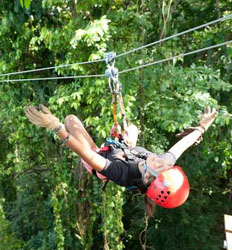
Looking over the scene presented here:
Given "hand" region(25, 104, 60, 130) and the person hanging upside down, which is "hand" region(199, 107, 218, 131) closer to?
the person hanging upside down

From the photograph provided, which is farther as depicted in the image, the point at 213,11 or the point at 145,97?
the point at 213,11

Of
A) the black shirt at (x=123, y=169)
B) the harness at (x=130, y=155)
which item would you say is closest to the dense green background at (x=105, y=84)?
the harness at (x=130, y=155)

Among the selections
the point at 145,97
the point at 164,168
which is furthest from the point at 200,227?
the point at 164,168

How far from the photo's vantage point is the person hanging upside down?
1533 mm

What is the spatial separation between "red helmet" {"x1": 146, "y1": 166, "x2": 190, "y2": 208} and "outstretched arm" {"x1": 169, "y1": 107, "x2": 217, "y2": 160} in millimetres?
168

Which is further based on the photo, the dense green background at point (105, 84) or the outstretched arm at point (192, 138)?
the dense green background at point (105, 84)

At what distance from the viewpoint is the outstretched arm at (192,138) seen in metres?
1.78

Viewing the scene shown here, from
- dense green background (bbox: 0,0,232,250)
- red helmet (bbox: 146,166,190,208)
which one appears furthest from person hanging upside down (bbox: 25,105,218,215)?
dense green background (bbox: 0,0,232,250)

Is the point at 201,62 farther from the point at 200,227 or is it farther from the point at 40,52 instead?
the point at 200,227

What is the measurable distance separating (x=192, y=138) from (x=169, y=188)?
1.31 ft

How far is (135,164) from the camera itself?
5.58 ft

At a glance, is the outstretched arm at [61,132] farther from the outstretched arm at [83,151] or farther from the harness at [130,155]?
the harness at [130,155]

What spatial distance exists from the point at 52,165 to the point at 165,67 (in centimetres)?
161

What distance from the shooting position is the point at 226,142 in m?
3.23
